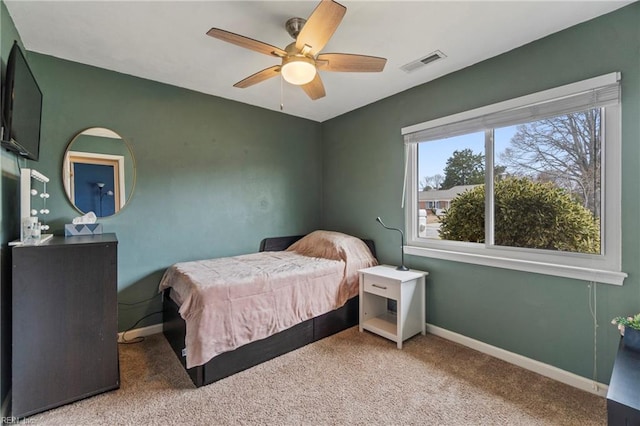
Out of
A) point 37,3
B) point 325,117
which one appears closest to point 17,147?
point 37,3

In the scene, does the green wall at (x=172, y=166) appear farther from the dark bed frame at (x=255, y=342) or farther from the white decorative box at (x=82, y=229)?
the dark bed frame at (x=255, y=342)

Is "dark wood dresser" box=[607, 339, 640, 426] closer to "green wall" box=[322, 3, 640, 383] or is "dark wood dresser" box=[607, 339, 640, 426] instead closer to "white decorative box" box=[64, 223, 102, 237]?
"green wall" box=[322, 3, 640, 383]

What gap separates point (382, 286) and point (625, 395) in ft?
5.54

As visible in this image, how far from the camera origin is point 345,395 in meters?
1.91

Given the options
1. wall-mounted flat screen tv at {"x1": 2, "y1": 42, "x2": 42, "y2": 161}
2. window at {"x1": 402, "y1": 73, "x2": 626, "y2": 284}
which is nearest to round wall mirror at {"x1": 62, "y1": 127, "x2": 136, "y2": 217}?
wall-mounted flat screen tv at {"x1": 2, "y1": 42, "x2": 42, "y2": 161}

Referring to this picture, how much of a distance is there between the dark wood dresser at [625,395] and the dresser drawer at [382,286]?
141 centimetres

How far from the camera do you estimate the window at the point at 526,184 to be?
6.18 feet

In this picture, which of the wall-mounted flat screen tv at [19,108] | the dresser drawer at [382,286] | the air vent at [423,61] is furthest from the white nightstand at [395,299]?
the wall-mounted flat screen tv at [19,108]

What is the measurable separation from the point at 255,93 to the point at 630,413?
3.47 meters

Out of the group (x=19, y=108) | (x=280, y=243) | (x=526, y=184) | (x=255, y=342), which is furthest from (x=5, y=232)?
(x=526, y=184)

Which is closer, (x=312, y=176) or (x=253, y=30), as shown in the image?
(x=253, y=30)

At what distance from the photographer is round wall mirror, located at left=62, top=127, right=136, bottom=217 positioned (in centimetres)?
249

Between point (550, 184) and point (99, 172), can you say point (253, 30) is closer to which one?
point (99, 172)

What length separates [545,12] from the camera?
1.84m
